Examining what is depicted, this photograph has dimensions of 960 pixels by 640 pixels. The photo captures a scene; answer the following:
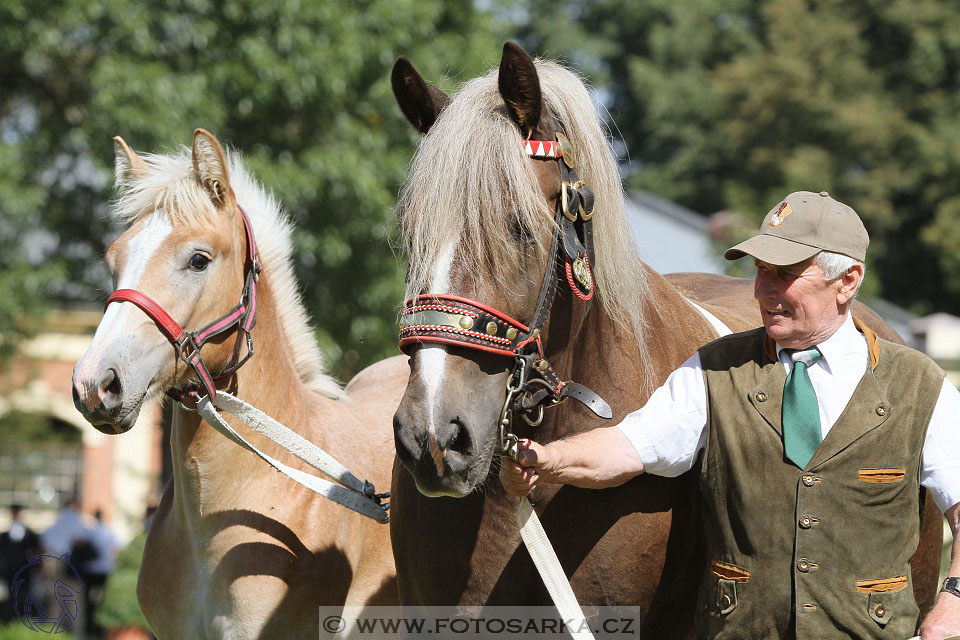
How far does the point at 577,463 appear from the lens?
8.64 ft

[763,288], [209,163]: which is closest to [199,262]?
[209,163]

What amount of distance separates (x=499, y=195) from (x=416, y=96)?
56 centimetres

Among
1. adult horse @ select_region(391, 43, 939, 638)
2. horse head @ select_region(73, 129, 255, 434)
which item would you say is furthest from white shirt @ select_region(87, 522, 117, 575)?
adult horse @ select_region(391, 43, 939, 638)

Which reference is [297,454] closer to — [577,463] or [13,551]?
[577,463]

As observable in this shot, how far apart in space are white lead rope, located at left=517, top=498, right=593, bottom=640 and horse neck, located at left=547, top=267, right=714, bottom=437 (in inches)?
10.7

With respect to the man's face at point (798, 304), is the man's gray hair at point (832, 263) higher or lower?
higher

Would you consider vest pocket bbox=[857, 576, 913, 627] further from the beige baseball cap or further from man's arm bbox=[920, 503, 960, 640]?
the beige baseball cap

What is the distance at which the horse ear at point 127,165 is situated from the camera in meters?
3.90

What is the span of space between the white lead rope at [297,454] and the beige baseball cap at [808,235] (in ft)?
5.44

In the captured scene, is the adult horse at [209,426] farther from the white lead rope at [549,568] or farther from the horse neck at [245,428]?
the white lead rope at [549,568]

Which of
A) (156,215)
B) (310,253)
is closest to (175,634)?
(156,215)

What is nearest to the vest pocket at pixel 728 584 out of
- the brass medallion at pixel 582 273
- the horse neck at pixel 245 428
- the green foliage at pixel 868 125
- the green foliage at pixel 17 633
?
A: the brass medallion at pixel 582 273

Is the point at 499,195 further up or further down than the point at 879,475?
further up

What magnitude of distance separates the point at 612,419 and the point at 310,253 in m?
7.66
